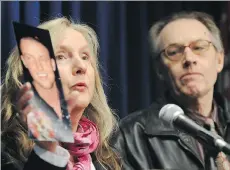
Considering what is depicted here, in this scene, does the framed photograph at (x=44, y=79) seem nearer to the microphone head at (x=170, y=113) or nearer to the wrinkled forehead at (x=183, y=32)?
the microphone head at (x=170, y=113)

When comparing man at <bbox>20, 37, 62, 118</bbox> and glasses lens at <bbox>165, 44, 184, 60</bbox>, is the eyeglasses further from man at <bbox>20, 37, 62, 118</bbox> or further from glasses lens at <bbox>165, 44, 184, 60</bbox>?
man at <bbox>20, 37, 62, 118</bbox>

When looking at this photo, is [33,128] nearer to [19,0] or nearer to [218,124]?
[19,0]

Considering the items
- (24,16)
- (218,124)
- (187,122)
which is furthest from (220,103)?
(24,16)

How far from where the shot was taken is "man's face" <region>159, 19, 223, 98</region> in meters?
1.63

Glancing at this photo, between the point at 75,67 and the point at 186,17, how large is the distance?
1.43 ft

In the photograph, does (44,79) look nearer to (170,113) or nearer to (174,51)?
(170,113)

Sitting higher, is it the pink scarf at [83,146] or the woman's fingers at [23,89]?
the woman's fingers at [23,89]

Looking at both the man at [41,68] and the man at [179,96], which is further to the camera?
the man at [179,96]

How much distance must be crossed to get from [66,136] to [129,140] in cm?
34

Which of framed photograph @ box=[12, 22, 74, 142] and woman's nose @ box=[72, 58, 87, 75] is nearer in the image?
framed photograph @ box=[12, 22, 74, 142]

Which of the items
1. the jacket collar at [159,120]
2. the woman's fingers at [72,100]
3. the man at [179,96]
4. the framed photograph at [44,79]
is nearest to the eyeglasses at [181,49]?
the man at [179,96]

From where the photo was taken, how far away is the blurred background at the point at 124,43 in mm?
1597

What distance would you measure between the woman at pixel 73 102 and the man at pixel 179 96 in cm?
8

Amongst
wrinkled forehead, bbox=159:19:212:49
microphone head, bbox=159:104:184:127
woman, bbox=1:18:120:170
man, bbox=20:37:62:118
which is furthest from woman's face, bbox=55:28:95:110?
microphone head, bbox=159:104:184:127
